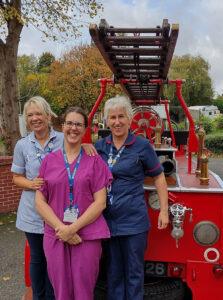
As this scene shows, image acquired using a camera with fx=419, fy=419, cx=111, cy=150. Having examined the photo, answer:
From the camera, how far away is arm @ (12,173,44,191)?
293 cm

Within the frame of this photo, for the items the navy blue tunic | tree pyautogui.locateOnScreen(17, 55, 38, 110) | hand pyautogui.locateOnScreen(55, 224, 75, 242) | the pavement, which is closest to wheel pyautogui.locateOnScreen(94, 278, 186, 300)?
the navy blue tunic

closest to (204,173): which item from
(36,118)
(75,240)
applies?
(75,240)

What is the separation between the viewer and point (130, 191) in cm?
296

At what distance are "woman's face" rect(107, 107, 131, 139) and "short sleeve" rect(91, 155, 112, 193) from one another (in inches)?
11.9

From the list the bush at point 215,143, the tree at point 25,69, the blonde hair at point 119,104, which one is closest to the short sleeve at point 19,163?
the blonde hair at point 119,104

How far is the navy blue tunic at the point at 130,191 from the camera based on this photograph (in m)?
2.95

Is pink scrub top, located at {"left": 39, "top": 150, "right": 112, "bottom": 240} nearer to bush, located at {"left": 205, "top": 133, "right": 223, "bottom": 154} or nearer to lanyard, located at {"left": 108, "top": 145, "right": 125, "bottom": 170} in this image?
lanyard, located at {"left": 108, "top": 145, "right": 125, "bottom": 170}

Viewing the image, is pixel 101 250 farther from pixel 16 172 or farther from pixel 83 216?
pixel 16 172

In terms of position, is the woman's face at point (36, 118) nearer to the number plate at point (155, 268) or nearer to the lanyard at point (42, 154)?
the lanyard at point (42, 154)

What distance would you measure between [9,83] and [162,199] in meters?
7.27

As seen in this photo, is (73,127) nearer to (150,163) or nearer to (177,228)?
(150,163)

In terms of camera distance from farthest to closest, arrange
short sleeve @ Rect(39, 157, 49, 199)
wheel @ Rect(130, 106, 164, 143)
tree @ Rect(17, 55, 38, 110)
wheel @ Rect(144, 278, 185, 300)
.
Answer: tree @ Rect(17, 55, 38, 110)
wheel @ Rect(130, 106, 164, 143)
wheel @ Rect(144, 278, 185, 300)
short sleeve @ Rect(39, 157, 49, 199)

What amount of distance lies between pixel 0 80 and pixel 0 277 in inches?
220

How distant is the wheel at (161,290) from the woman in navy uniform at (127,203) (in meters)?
0.24
